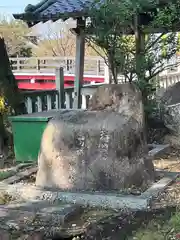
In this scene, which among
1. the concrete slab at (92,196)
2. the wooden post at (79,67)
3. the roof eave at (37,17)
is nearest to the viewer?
the concrete slab at (92,196)

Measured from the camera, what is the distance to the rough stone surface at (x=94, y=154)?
540 cm

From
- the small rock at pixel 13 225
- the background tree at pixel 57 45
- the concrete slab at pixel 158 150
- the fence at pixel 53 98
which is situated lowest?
the small rock at pixel 13 225

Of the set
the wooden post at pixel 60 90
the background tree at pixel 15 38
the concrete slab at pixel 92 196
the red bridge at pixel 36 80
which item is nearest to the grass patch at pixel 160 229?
the concrete slab at pixel 92 196

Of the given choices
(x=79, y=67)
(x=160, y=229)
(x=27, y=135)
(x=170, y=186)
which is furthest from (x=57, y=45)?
(x=160, y=229)

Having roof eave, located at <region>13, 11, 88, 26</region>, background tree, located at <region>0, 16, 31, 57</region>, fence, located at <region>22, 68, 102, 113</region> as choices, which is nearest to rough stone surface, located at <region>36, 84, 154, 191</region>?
roof eave, located at <region>13, 11, 88, 26</region>

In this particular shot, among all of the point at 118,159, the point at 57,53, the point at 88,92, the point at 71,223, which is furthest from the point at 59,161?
the point at 57,53

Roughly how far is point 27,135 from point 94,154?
228 centimetres

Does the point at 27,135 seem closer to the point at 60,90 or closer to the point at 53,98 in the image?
the point at 53,98

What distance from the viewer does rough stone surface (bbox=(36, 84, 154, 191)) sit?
5.40 m

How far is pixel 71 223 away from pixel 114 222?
43 cm

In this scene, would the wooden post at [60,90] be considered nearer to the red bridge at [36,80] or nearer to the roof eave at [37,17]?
the roof eave at [37,17]

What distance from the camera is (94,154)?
5418 mm

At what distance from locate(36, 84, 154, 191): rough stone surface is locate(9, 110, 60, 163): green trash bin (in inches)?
64.8

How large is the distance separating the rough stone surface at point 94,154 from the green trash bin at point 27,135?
1.65 meters
